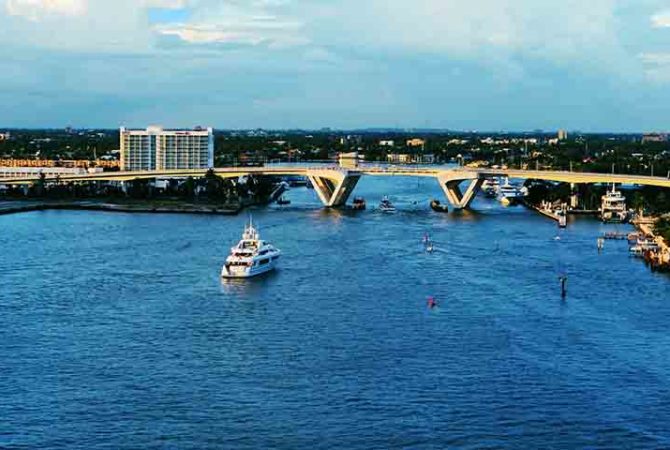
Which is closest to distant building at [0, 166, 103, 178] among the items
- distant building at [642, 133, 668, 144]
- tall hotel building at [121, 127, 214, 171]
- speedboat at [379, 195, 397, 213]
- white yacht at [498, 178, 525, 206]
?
tall hotel building at [121, 127, 214, 171]

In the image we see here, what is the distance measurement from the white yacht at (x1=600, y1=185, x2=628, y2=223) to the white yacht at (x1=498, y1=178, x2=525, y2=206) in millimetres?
5128

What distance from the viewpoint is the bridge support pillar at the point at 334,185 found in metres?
31.8

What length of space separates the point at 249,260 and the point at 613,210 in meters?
13.8

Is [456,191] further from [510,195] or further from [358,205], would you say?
[510,195]

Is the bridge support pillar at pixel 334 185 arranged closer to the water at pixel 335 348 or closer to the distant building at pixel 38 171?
the water at pixel 335 348

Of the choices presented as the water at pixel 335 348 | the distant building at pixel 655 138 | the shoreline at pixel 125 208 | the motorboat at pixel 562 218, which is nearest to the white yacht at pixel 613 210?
the motorboat at pixel 562 218

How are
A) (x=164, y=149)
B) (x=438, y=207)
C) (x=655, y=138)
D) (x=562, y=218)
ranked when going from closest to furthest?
(x=562, y=218), (x=438, y=207), (x=164, y=149), (x=655, y=138)

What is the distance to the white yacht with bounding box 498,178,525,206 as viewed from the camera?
1373 inches

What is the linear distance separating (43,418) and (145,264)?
9139 millimetres

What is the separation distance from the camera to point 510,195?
3547cm

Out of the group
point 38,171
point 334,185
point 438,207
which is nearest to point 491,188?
point 334,185

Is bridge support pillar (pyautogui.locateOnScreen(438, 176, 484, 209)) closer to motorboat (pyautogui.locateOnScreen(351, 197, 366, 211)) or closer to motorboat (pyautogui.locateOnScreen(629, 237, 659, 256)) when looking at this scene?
motorboat (pyautogui.locateOnScreen(351, 197, 366, 211))

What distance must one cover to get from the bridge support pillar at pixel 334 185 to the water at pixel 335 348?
976 centimetres

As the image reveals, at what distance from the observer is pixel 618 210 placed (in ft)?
95.9
